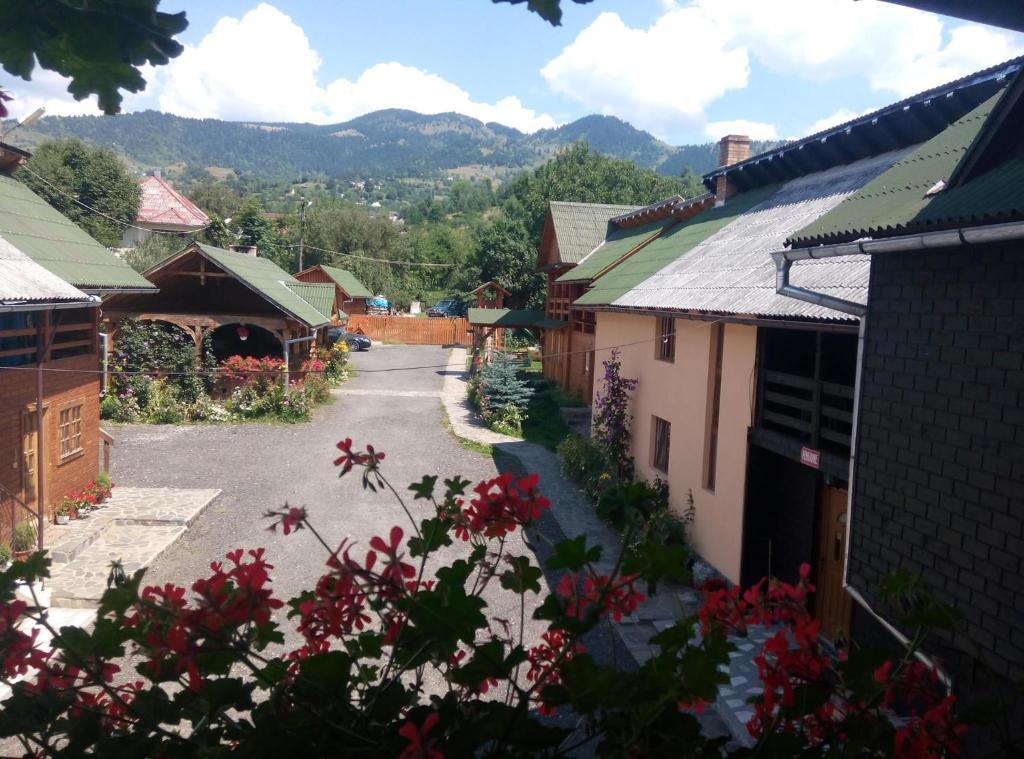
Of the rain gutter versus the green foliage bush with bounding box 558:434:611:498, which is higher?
the rain gutter

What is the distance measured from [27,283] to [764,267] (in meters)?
9.15

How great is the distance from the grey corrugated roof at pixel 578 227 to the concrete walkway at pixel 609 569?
5.96 metres

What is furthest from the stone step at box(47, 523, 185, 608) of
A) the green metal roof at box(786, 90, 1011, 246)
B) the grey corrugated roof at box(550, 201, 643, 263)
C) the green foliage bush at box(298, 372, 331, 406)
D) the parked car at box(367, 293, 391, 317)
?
the parked car at box(367, 293, 391, 317)

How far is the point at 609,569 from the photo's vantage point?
34.0 feet

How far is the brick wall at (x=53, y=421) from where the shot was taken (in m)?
10.2

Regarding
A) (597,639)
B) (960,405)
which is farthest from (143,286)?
(960,405)

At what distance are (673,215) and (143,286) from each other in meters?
12.0

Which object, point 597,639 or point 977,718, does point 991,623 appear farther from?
point 597,639

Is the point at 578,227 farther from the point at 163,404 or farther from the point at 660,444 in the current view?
the point at 660,444

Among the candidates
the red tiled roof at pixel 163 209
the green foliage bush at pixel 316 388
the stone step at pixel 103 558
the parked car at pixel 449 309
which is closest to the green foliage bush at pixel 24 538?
the stone step at pixel 103 558

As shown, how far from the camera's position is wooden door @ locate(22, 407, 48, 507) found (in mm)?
10695

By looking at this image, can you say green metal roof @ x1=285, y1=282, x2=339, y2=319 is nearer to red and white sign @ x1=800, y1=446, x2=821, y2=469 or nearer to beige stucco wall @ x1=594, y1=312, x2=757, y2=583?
beige stucco wall @ x1=594, y1=312, x2=757, y2=583

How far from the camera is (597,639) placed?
889 centimetres

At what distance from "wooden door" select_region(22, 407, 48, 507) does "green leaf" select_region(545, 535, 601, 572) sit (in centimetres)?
1097
